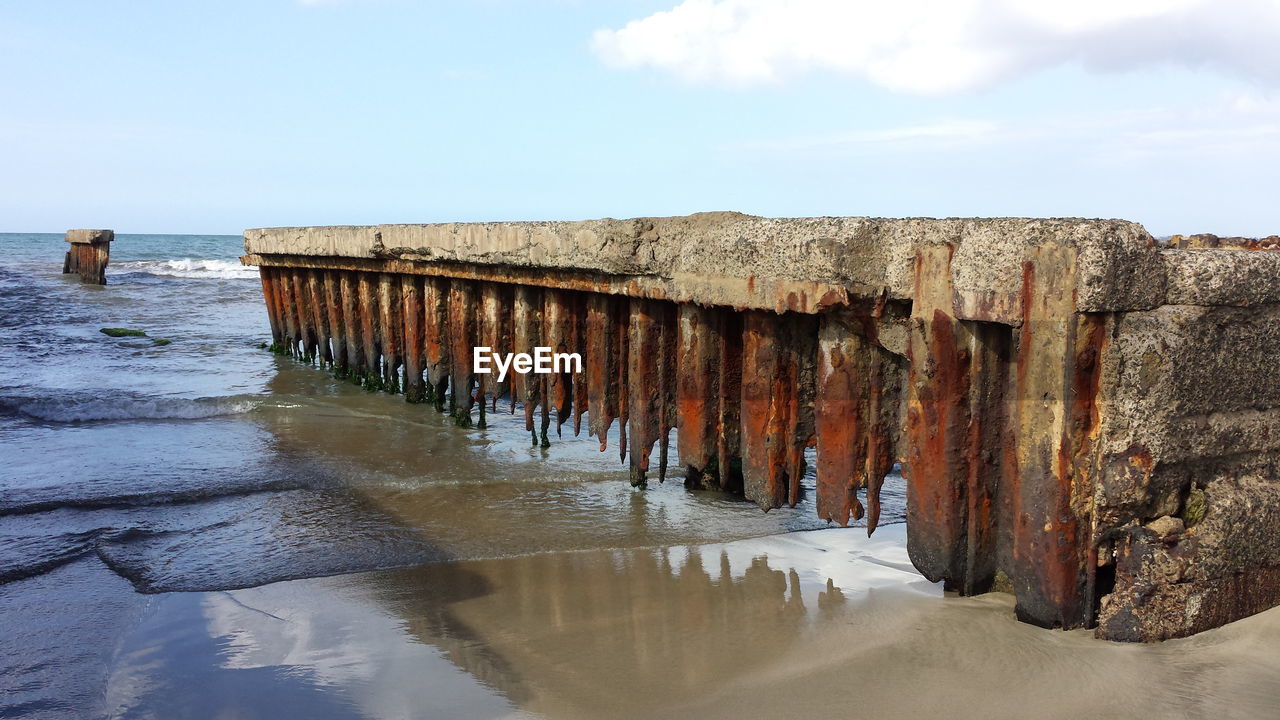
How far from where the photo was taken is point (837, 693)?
2.93m

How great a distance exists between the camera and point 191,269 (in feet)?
124

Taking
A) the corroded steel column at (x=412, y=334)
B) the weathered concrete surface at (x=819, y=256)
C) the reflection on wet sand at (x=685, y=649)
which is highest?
the weathered concrete surface at (x=819, y=256)

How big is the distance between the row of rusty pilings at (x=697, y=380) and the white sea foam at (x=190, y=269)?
2944cm

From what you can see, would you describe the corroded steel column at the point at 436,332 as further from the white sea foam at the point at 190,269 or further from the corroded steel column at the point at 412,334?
the white sea foam at the point at 190,269

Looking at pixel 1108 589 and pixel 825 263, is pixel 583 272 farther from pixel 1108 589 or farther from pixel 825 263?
pixel 1108 589

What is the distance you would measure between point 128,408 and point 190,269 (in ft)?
106

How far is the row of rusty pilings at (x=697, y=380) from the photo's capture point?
3.62 meters

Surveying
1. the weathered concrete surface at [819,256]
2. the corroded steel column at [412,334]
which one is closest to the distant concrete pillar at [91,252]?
the corroded steel column at [412,334]

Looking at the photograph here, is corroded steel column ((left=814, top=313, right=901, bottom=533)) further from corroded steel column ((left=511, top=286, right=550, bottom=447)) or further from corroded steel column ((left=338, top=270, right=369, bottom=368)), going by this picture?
corroded steel column ((left=338, top=270, right=369, bottom=368))

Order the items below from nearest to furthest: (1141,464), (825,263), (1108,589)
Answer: (1141,464)
(1108,589)
(825,263)

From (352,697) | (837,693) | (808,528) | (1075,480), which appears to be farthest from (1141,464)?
(352,697)

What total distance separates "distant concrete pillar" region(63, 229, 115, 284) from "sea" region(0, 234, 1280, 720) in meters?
21.5

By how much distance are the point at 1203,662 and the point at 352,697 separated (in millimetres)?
2646

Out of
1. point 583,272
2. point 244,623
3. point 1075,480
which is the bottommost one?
point 244,623
